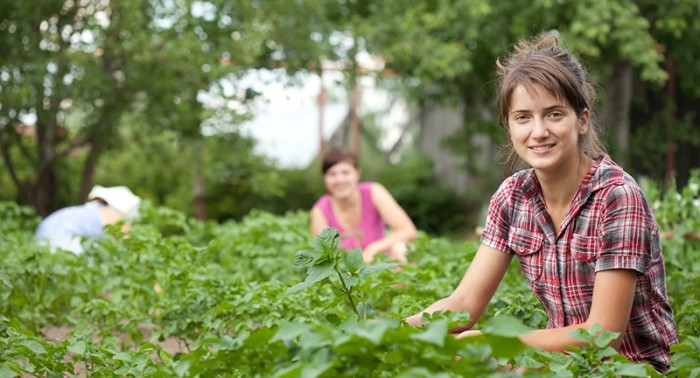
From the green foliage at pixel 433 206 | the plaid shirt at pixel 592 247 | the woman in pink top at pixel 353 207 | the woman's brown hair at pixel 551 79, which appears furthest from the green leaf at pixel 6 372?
the green foliage at pixel 433 206

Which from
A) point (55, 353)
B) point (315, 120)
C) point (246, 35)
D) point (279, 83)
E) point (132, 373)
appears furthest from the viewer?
point (315, 120)

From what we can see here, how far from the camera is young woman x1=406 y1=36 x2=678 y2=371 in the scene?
8.18 feet

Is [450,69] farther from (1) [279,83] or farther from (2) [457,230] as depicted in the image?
(2) [457,230]

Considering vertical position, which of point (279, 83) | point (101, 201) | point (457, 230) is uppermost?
point (279, 83)

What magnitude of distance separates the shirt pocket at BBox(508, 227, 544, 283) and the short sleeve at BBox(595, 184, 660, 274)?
0.83ft

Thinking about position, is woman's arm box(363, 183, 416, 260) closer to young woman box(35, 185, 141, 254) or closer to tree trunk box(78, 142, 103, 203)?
young woman box(35, 185, 141, 254)

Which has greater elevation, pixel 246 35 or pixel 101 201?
pixel 246 35

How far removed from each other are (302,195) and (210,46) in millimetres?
6413

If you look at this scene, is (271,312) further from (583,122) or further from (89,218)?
(89,218)

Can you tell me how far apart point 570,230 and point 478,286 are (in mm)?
317

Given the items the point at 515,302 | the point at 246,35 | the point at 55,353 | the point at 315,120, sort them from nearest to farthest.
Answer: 1. the point at 55,353
2. the point at 515,302
3. the point at 246,35
4. the point at 315,120

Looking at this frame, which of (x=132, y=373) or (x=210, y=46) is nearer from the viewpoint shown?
(x=132, y=373)

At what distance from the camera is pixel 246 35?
365 inches

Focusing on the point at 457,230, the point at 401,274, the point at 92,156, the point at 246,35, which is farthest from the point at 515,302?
the point at 457,230
